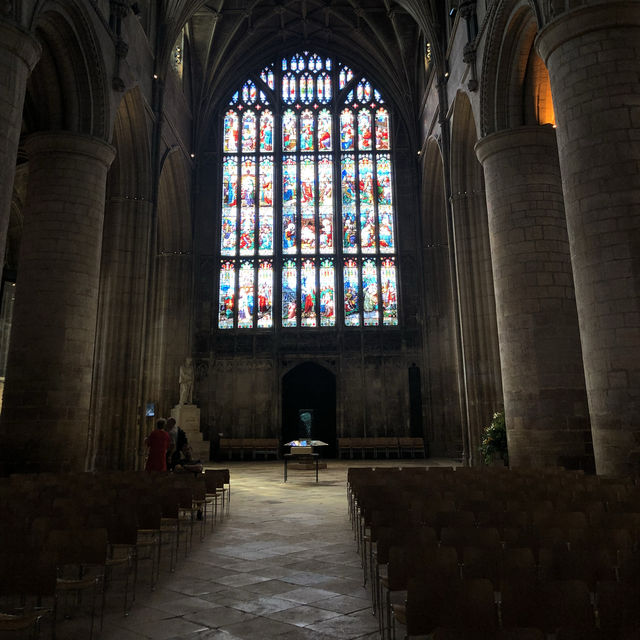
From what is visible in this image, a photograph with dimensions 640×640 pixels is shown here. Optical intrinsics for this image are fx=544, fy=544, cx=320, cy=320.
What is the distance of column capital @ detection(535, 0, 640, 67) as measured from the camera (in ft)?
28.4

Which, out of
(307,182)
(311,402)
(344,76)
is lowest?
(311,402)

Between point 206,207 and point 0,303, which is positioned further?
point 206,207

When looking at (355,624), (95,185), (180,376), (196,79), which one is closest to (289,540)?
(355,624)

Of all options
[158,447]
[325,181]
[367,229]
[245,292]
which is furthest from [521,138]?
[245,292]

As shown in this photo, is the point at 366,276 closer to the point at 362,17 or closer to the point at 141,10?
the point at 362,17

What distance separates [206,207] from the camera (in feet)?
77.8

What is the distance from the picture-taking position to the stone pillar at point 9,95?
877 cm

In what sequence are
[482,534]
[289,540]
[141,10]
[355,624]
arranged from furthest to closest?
[141,10], [289,540], [482,534], [355,624]

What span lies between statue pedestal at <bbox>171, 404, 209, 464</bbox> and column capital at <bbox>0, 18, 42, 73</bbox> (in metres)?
13.4

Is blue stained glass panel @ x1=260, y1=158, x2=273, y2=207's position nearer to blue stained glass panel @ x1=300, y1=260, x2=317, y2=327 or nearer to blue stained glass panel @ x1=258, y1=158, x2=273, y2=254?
blue stained glass panel @ x1=258, y1=158, x2=273, y2=254

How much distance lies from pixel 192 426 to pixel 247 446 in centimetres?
226

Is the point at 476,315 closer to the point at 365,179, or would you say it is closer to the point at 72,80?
the point at 365,179

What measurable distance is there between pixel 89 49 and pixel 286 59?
46.9 ft

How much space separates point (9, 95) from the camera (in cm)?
899
